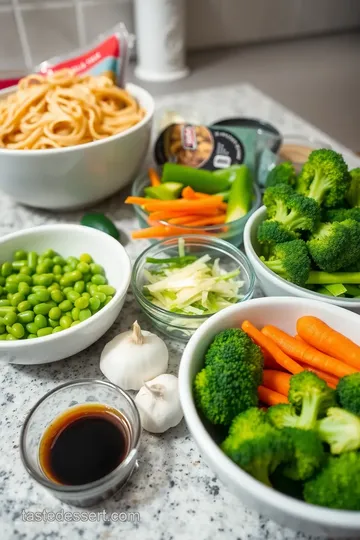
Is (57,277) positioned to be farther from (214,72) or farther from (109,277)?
(214,72)

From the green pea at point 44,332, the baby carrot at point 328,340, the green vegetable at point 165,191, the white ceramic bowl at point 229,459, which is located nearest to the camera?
the white ceramic bowl at point 229,459

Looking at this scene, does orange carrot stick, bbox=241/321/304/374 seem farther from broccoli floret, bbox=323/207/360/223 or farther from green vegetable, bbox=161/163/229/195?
green vegetable, bbox=161/163/229/195

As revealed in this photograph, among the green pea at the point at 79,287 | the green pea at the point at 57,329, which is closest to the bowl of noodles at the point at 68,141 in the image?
the green pea at the point at 79,287

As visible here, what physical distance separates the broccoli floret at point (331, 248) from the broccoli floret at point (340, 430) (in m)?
0.33

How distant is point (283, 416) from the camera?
0.66m

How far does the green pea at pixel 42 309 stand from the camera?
35.1 inches

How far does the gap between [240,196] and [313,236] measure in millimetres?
286

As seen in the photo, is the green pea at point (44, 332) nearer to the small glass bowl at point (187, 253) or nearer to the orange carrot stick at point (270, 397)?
the small glass bowl at point (187, 253)

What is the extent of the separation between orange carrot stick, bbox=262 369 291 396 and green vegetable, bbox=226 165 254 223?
476 mm

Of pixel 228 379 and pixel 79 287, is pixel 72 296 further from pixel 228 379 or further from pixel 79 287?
pixel 228 379

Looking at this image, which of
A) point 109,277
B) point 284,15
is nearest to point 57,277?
point 109,277

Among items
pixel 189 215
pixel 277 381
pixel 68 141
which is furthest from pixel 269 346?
pixel 68 141

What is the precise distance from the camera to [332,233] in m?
0.89

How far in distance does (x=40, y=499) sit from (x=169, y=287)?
47 cm
